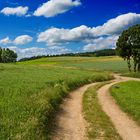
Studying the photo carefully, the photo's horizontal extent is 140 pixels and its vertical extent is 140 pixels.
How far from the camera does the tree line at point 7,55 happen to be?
176125 mm

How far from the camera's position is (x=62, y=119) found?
17.9 meters

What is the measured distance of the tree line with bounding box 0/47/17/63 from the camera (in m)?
176

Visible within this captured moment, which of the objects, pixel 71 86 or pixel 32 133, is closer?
pixel 32 133

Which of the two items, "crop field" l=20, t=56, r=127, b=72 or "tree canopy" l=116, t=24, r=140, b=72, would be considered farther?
"crop field" l=20, t=56, r=127, b=72

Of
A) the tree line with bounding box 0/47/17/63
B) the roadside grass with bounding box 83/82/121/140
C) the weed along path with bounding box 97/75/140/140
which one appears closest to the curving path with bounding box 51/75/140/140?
the weed along path with bounding box 97/75/140/140

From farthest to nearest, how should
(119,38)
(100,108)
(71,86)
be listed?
(119,38), (71,86), (100,108)

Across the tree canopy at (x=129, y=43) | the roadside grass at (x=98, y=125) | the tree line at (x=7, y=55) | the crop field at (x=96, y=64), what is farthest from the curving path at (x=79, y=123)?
the tree line at (x=7, y=55)

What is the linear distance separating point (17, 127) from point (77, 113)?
702 centimetres

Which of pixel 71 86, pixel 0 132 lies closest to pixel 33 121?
pixel 0 132

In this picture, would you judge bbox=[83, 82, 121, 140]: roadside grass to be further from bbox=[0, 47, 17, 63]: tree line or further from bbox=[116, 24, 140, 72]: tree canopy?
bbox=[0, 47, 17, 63]: tree line

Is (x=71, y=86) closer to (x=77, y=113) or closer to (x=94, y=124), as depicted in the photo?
(x=77, y=113)

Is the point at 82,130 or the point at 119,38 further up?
the point at 119,38

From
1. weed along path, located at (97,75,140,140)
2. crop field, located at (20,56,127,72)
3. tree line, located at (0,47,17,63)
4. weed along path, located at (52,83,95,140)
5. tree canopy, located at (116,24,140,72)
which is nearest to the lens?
weed along path, located at (52,83,95,140)

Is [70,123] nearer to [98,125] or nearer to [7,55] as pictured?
[98,125]
